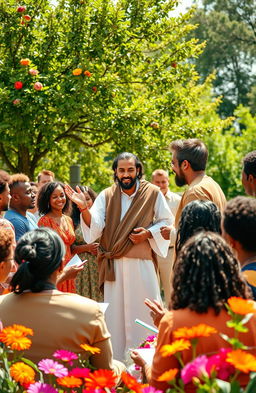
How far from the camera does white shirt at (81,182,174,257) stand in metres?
6.60

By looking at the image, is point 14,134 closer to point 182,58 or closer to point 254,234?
point 182,58

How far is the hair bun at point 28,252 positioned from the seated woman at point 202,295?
0.84m

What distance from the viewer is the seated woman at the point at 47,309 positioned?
3246mm

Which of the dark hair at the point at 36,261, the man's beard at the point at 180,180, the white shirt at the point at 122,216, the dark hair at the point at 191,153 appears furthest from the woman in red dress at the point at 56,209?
the dark hair at the point at 36,261

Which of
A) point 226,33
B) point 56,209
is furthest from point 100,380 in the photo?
point 226,33

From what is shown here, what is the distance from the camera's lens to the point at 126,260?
6672 millimetres

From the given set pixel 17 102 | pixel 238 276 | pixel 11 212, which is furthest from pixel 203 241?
pixel 17 102

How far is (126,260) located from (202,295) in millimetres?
3968

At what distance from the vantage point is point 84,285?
748 centimetres

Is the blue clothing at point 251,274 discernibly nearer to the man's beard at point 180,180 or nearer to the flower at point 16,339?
the flower at point 16,339

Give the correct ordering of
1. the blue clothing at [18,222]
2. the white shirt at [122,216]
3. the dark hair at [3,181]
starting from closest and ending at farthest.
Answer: the dark hair at [3,181] < the blue clothing at [18,222] < the white shirt at [122,216]

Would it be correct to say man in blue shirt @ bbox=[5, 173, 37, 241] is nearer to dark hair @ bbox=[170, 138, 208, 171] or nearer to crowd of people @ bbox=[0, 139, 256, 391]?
crowd of people @ bbox=[0, 139, 256, 391]

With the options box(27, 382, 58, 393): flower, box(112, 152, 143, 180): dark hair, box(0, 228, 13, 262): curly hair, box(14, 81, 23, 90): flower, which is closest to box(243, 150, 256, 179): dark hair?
box(112, 152, 143, 180): dark hair

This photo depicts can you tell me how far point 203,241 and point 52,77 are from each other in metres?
8.84
